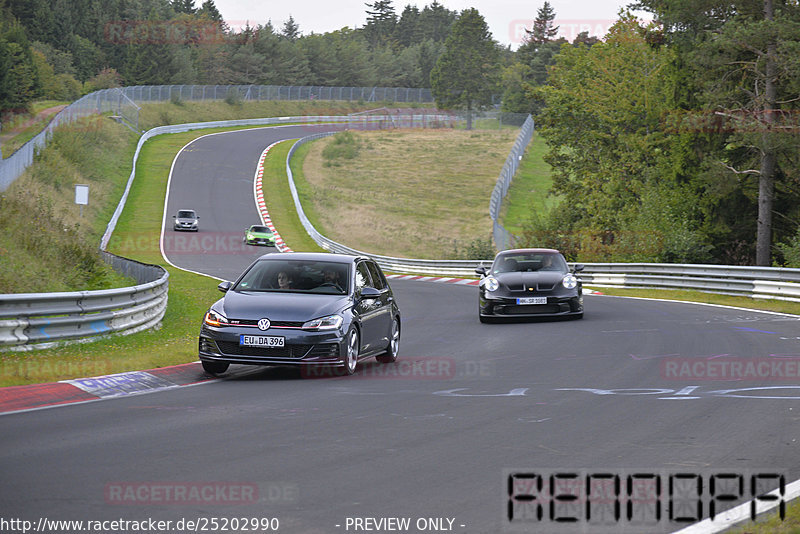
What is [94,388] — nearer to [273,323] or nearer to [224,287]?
[273,323]

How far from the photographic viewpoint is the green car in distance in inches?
2088

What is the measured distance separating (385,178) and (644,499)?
79.1 metres

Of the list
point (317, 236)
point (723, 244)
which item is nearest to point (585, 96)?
point (317, 236)

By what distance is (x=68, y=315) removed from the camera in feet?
44.0

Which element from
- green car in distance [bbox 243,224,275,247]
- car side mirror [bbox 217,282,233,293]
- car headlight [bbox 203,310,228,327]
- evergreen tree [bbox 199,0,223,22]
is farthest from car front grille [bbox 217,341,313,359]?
evergreen tree [bbox 199,0,223,22]

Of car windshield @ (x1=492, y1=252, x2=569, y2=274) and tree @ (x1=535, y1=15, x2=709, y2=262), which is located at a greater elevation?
tree @ (x1=535, y1=15, x2=709, y2=262)

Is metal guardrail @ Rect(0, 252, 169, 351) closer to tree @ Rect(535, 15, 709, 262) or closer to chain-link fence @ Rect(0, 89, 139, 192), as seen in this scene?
chain-link fence @ Rect(0, 89, 139, 192)

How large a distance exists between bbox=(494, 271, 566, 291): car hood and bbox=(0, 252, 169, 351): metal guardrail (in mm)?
7431

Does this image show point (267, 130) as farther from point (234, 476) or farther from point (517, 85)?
point (234, 476)

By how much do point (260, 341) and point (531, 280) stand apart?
9.94 m

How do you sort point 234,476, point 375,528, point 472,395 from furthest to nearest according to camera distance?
point 472,395 → point 234,476 → point 375,528

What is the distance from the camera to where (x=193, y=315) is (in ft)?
69.4

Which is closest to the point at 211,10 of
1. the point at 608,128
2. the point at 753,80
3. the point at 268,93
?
the point at 268,93

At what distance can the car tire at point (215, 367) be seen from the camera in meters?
12.2
